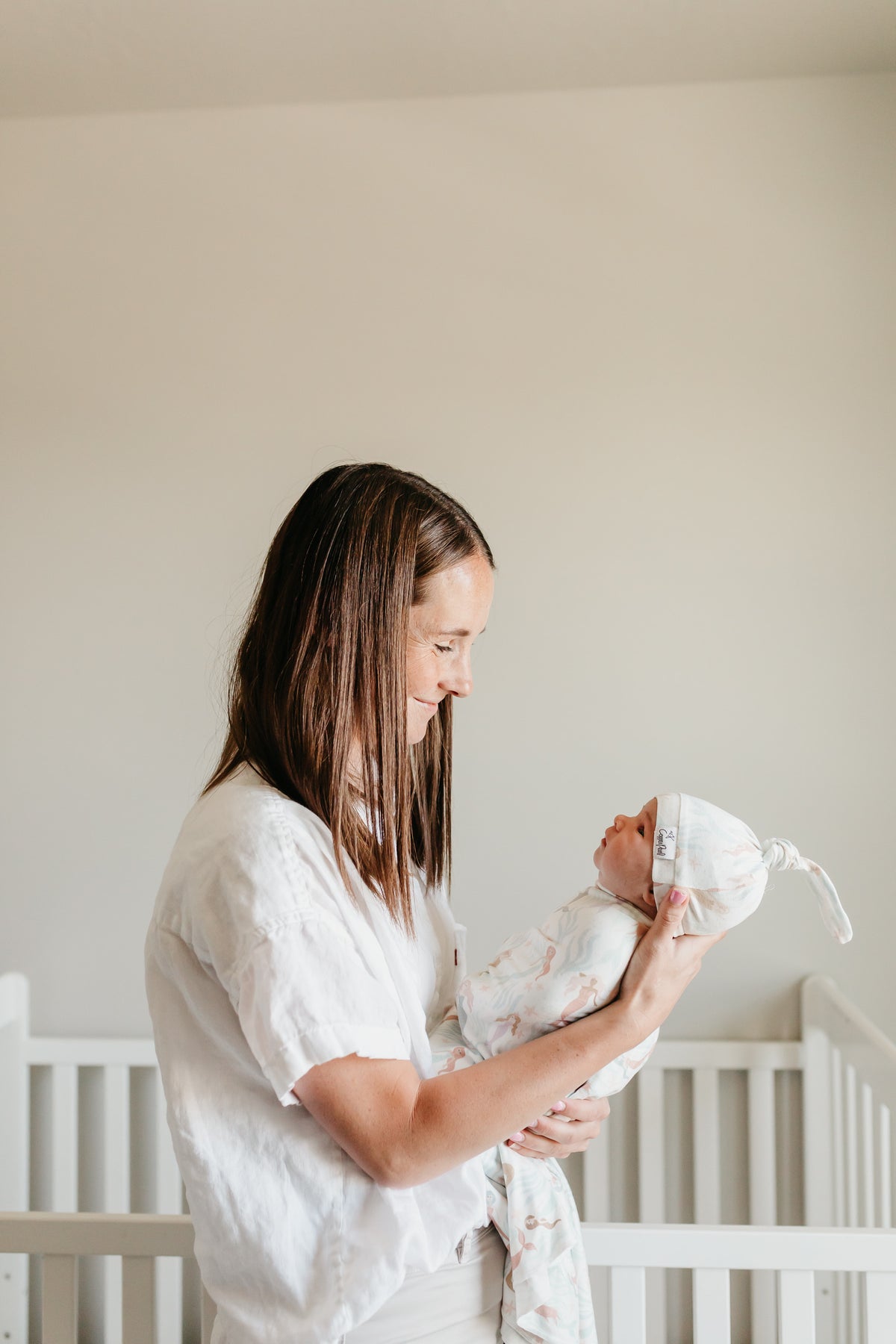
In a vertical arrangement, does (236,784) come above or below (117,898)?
above

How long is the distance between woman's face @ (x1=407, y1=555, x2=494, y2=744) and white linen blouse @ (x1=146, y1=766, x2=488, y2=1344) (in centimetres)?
19

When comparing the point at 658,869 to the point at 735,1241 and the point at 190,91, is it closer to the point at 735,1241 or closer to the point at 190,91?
the point at 735,1241

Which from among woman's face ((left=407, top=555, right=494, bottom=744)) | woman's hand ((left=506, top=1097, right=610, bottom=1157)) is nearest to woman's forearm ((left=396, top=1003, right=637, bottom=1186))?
woman's hand ((left=506, top=1097, right=610, bottom=1157))

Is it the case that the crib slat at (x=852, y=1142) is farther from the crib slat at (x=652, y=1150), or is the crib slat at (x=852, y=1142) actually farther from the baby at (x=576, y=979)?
the baby at (x=576, y=979)

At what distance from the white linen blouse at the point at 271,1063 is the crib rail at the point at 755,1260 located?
12.1 inches

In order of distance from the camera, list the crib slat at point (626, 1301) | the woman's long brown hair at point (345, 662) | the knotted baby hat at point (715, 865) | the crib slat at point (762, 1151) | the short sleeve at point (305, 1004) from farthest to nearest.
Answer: the crib slat at point (762, 1151) < the crib slat at point (626, 1301) < the knotted baby hat at point (715, 865) < the woman's long brown hair at point (345, 662) < the short sleeve at point (305, 1004)

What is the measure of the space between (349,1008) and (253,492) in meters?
1.24

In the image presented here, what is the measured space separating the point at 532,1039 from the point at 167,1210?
3.83 ft

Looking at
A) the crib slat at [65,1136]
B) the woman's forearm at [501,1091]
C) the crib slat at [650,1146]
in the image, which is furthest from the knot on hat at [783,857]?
the crib slat at [65,1136]

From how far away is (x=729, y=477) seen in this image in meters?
1.73

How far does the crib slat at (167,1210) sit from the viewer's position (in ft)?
5.66

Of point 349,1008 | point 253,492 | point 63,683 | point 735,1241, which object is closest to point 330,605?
point 349,1008

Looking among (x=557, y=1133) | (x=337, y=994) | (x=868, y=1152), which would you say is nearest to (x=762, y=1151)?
(x=868, y=1152)

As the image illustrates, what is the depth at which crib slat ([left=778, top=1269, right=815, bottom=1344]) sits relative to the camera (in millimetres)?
1021
